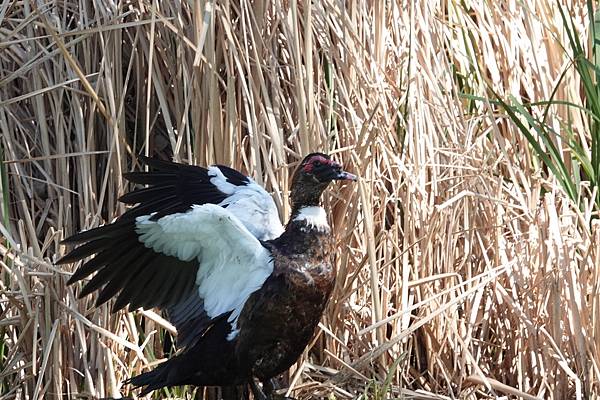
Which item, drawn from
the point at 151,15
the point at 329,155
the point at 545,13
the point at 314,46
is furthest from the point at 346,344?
the point at 545,13

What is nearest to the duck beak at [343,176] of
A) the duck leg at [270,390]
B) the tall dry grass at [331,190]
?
the tall dry grass at [331,190]

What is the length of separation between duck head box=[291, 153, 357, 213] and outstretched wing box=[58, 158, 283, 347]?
0.17 meters

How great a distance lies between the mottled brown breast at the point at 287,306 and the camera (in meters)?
4.05

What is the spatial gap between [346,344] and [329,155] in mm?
709

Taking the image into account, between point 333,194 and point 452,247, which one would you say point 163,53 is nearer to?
point 333,194

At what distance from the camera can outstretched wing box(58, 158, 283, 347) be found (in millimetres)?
3864

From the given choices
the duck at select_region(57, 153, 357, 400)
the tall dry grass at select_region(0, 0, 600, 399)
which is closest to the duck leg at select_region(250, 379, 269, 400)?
the duck at select_region(57, 153, 357, 400)

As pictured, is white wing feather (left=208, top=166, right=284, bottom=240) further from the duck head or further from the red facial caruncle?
the red facial caruncle

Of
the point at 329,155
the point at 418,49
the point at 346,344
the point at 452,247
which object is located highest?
the point at 418,49

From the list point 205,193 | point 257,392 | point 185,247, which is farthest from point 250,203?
point 257,392

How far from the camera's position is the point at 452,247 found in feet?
14.4

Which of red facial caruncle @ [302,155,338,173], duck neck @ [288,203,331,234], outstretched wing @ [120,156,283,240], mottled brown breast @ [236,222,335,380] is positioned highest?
red facial caruncle @ [302,155,338,173]

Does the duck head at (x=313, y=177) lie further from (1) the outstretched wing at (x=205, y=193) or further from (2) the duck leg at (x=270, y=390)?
(2) the duck leg at (x=270, y=390)

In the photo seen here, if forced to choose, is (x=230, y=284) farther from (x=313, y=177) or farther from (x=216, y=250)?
(x=313, y=177)
